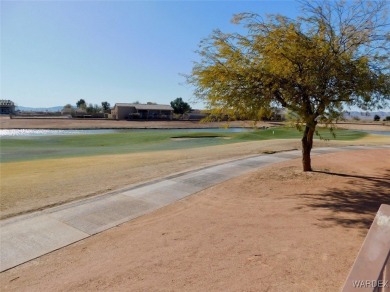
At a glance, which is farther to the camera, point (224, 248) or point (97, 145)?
point (97, 145)

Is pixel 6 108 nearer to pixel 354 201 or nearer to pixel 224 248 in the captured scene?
pixel 354 201

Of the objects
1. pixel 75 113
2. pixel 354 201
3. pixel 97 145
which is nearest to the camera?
pixel 354 201

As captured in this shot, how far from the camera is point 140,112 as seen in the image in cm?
9400

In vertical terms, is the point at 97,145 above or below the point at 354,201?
below

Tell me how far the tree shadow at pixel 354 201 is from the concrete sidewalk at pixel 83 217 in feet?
12.3

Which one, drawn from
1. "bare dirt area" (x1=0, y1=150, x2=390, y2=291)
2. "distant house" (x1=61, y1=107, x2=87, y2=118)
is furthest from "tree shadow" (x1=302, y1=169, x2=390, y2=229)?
"distant house" (x1=61, y1=107, x2=87, y2=118)

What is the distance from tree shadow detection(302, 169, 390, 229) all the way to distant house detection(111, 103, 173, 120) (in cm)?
8363

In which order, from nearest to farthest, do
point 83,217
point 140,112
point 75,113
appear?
point 83,217
point 140,112
point 75,113

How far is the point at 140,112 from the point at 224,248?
90.4m

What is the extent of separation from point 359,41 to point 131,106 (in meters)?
85.5

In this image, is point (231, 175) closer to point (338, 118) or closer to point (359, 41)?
point (338, 118)

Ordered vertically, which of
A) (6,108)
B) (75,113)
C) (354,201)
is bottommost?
(354,201)

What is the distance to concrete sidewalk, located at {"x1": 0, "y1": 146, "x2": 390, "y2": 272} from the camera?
6.25 meters

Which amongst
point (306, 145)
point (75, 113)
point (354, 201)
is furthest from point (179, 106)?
point (354, 201)
